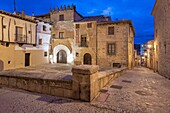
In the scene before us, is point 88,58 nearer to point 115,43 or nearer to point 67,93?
point 115,43

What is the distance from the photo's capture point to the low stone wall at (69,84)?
3506 mm

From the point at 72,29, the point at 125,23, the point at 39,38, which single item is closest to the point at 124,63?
the point at 125,23

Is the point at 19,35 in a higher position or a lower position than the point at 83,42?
higher

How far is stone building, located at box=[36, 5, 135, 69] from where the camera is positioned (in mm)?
18000

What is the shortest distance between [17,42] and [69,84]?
1612 centimetres

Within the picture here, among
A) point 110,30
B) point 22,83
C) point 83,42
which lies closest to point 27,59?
point 83,42

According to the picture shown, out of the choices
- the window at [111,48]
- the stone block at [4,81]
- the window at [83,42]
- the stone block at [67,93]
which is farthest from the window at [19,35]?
the stone block at [67,93]

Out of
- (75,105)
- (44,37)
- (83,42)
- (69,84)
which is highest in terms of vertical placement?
(44,37)

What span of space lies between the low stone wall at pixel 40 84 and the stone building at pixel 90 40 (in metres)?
15.3

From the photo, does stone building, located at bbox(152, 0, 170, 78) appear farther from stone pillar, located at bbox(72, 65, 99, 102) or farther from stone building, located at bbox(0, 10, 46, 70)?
stone building, located at bbox(0, 10, 46, 70)

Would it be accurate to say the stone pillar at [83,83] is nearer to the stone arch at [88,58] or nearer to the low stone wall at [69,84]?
the low stone wall at [69,84]

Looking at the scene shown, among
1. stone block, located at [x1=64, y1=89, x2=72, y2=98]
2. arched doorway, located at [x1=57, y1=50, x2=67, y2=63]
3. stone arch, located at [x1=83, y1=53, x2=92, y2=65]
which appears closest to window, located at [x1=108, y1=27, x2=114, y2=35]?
stone arch, located at [x1=83, y1=53, x2=92, y2=65]

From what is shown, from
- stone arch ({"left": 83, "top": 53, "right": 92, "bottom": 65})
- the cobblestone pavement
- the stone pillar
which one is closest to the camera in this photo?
the cobblestone pavement

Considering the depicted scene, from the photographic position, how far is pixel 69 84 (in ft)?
12.5
